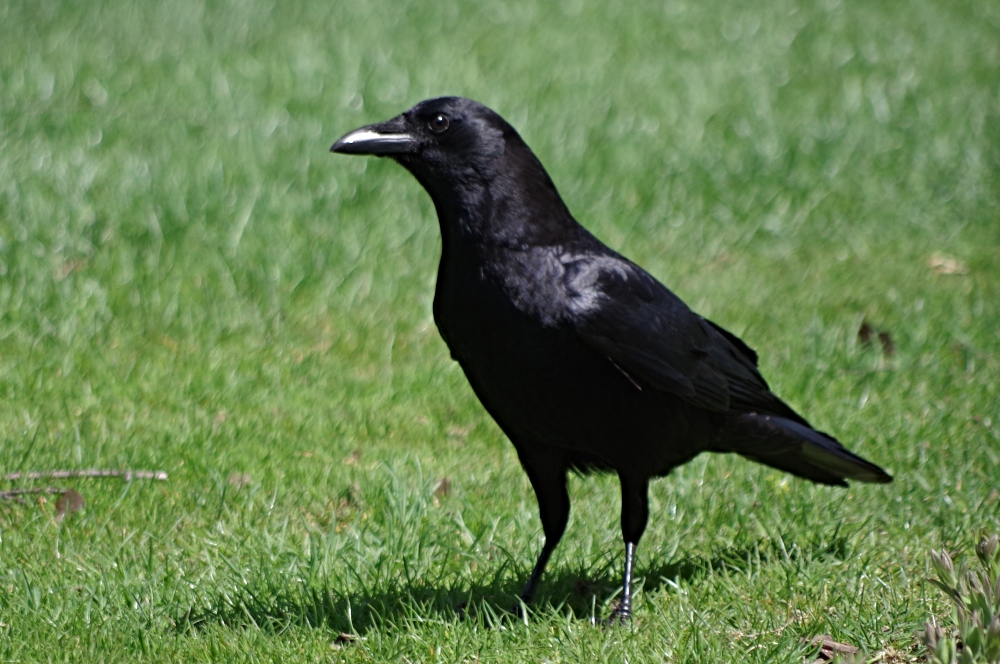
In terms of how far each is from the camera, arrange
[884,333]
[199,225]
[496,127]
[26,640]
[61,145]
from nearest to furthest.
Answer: [26,640] < [496,127] < [884,333] < [199,225] < [61,145]

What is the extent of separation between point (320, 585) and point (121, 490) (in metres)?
0.94

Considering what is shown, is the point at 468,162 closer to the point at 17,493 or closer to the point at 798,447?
the point at 798,447

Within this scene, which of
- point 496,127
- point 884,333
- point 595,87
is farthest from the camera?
point 595,87

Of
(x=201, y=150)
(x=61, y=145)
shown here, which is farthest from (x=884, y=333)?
(x=61, y=145)

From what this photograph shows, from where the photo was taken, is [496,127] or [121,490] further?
[121,490]

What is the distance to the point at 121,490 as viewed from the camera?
14.3 feet

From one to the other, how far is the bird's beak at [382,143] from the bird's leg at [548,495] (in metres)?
1.01

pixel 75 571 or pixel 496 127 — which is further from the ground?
pixel 496 127

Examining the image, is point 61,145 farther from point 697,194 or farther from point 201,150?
point 697,194

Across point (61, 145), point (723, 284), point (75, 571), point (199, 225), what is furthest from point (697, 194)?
point (75, 571)

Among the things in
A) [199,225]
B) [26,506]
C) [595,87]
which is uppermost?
[595,87]

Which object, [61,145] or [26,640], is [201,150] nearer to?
[61,145]

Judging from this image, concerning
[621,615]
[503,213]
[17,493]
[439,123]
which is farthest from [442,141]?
[17,493]

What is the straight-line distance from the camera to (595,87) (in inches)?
371
